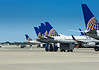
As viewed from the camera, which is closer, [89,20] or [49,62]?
[49,62]

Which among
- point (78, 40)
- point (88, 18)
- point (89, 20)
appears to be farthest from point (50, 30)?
point (89, 20)

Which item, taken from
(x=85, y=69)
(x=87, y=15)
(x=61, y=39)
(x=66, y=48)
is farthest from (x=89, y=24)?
(x=85, y=69)

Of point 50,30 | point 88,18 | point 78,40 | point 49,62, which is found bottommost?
point 49,62

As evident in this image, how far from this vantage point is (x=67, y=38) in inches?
3086

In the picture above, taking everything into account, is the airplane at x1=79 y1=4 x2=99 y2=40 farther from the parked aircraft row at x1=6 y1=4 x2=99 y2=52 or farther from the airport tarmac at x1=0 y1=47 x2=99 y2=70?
the airport tarmac at x1=0 y1=47 x2=99 y2=70

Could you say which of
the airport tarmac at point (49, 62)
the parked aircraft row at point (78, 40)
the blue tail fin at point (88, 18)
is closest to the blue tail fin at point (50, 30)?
the parked aircraft row at point (78, 40)

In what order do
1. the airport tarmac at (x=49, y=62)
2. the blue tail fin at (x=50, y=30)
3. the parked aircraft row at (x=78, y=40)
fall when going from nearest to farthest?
the airport tarmac at (x=49, y=62), the parked aircraft row at (x=78, y=40), the blue tail fin at (x=50, y=30)

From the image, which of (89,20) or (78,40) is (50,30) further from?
(89,20)

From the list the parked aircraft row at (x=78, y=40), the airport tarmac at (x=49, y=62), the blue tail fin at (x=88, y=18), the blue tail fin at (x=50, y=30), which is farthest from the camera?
the blue tail fin at (x=50, y=30)

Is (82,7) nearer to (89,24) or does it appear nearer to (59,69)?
(89,24)

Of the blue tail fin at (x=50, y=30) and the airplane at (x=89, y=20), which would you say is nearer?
the airplane at (x=89, y=20)

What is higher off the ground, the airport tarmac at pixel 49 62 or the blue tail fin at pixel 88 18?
the blue tail fin at pixel 88 18

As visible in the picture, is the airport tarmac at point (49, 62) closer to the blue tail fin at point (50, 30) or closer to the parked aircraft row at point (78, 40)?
the parked aircraft row at point (78, 40)

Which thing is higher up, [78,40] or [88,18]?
[88,18]
